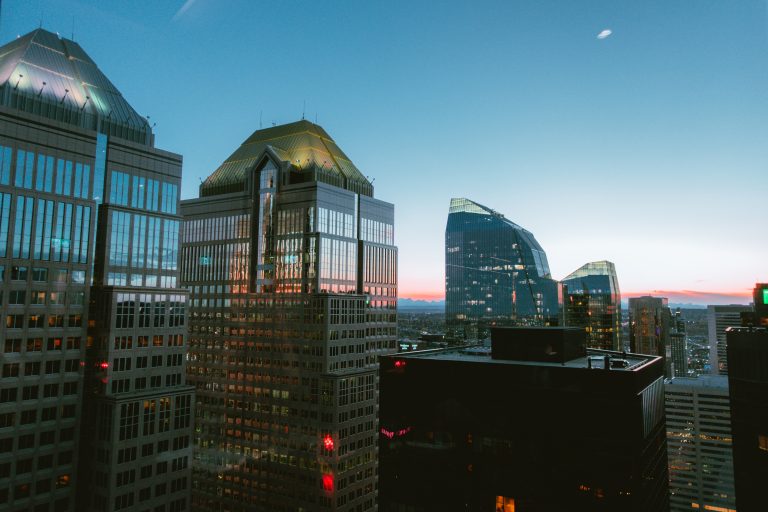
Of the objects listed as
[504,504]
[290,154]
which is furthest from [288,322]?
[504,504]

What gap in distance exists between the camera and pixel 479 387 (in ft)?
152

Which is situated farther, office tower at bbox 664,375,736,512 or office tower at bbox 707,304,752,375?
office tower at bbox 664,375,736,512

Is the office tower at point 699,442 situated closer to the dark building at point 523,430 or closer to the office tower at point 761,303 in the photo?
the office tower at point 761,303

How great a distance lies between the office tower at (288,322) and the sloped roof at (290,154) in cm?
34

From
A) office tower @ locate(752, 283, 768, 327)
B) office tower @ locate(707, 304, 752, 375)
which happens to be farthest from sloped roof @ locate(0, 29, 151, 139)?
office tower @ locate(707, 304, 752, 375)

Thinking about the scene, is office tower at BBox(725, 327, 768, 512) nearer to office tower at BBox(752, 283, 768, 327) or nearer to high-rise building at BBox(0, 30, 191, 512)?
office tower at BBox(752, 283, 768, 327)

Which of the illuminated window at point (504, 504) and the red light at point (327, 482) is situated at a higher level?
the illuminated window at point (504, 504)

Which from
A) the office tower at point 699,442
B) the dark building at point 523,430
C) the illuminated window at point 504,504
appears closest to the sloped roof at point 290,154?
the dark building at point 523,430

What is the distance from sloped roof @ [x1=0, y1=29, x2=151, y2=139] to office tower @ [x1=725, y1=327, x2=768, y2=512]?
7885cm

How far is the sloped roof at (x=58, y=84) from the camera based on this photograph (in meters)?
61.6

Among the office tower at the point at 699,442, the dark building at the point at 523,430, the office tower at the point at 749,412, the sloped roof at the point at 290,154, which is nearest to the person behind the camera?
the dark building at the point at 523,430

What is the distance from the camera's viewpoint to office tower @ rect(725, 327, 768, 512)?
52344mm

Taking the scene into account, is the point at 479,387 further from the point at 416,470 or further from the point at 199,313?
the point at 199,313

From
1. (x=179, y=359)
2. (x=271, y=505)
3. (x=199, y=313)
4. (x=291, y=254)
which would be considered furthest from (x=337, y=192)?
(x=271, y=505)
